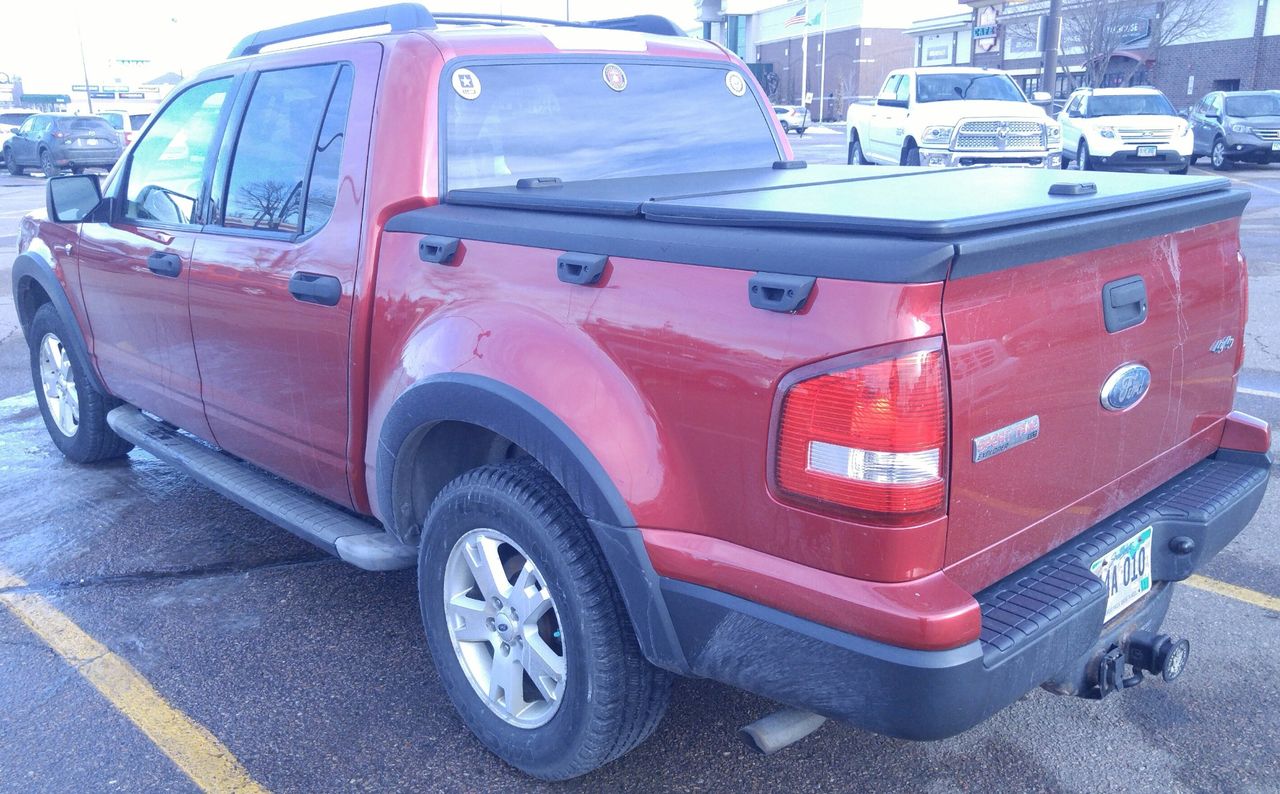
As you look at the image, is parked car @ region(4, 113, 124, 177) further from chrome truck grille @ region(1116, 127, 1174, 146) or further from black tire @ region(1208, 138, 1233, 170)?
black tire @ region(1208, 138, 1233, 170)

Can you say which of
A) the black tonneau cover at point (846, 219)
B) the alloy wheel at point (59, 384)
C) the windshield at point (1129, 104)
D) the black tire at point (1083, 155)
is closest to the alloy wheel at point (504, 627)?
the black tonneau cover at point (846, 219)

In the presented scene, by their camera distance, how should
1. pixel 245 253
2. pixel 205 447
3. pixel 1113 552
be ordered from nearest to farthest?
pixel 1113 552, pixel 245 253, pixel 205 447

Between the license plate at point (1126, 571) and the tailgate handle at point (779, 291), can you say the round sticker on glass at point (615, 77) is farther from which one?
the license plate at point (1126, 571)

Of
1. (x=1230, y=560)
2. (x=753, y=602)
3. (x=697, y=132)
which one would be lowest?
(x=1230, y=560)

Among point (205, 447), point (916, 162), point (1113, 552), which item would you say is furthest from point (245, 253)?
point (916, 162)

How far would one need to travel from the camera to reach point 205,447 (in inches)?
171

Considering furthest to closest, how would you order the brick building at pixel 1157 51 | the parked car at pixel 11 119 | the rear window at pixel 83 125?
the brick building at pixel 1157 51, the parked car at pixel 11 119, the rear window at pixel 83 125

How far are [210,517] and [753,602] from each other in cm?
341

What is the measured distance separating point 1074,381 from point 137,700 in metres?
2.87

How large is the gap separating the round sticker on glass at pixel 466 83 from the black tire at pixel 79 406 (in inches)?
105

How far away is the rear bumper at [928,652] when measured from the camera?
2.08 metres

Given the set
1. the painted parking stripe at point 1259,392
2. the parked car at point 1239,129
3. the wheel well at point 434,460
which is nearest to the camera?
the wheel well at point 434,460

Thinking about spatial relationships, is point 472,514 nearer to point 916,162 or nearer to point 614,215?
point 614,215

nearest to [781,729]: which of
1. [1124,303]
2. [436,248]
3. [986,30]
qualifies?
[1124,303]
